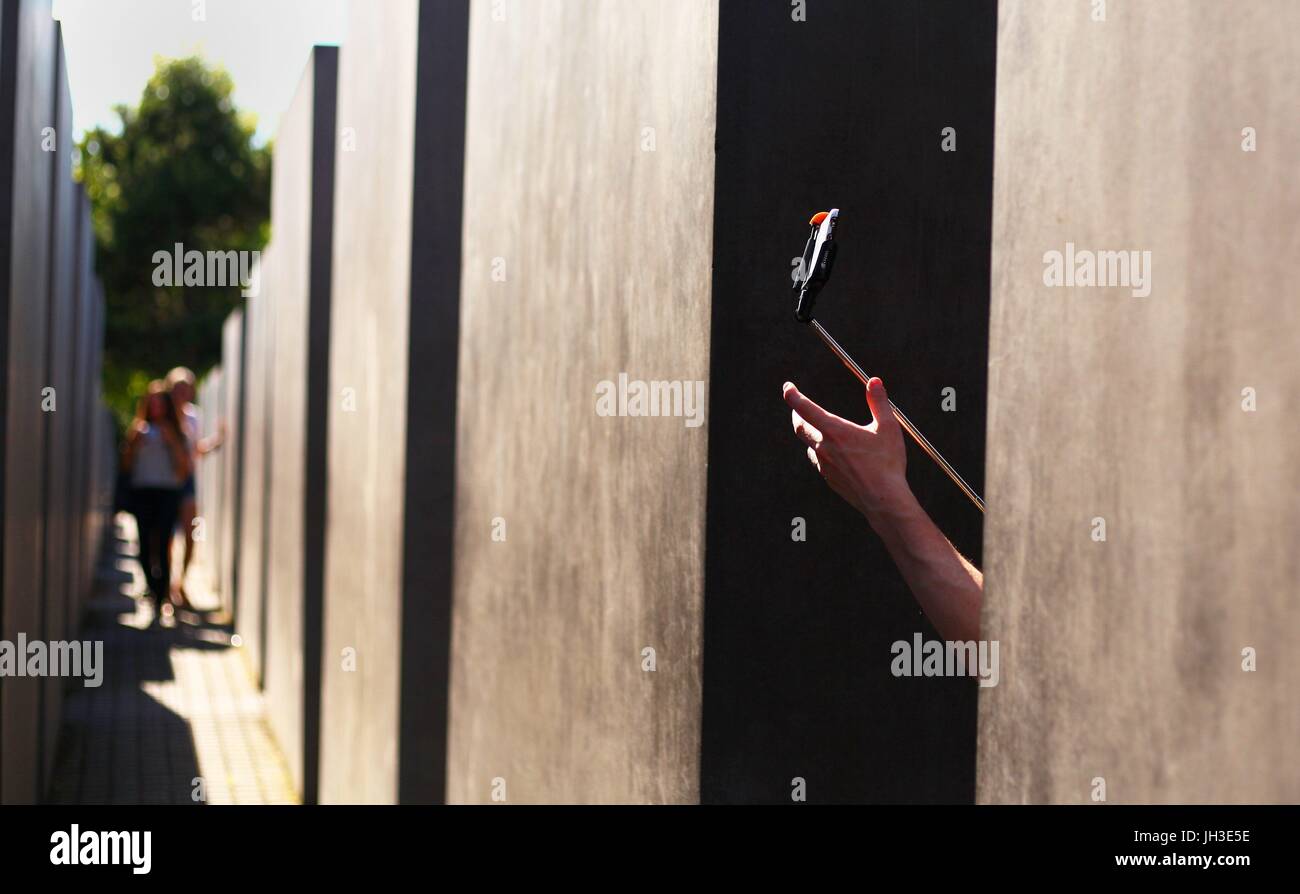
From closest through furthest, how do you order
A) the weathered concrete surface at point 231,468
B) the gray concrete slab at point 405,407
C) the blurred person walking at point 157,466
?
the gray concrete slab at point 405,407, the blurred person walking at point 157,466, the weathered concrete surface at point 231,468

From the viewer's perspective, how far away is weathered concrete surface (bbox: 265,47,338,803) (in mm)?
8562

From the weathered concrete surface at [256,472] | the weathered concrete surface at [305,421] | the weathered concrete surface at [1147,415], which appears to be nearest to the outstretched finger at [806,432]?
the weathered concrete surface at [1147,415]

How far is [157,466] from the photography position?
557 inches

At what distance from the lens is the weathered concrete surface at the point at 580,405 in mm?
3312

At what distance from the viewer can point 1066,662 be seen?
220 centimetres

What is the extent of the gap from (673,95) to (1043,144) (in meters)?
1.27

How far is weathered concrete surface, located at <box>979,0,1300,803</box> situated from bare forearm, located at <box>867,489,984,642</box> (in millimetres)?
367

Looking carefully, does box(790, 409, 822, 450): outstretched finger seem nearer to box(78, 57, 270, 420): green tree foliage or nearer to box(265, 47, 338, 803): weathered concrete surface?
box(265, 47, 338, 803): weathered concrete surface

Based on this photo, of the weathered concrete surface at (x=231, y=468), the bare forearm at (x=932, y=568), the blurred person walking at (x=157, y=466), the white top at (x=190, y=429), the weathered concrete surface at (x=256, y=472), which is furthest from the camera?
the weathered concrete surface at (x=231, y=468)

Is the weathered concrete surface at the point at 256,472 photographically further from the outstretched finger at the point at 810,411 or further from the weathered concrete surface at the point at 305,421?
the outstretched finger at the point at 810,411

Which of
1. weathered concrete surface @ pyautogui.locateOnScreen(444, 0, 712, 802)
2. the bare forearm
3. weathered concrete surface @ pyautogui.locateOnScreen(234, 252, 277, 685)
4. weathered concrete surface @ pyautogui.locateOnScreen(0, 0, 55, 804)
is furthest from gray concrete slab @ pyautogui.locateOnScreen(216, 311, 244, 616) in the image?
the bare forearm

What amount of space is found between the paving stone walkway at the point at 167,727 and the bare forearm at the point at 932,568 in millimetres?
6190
